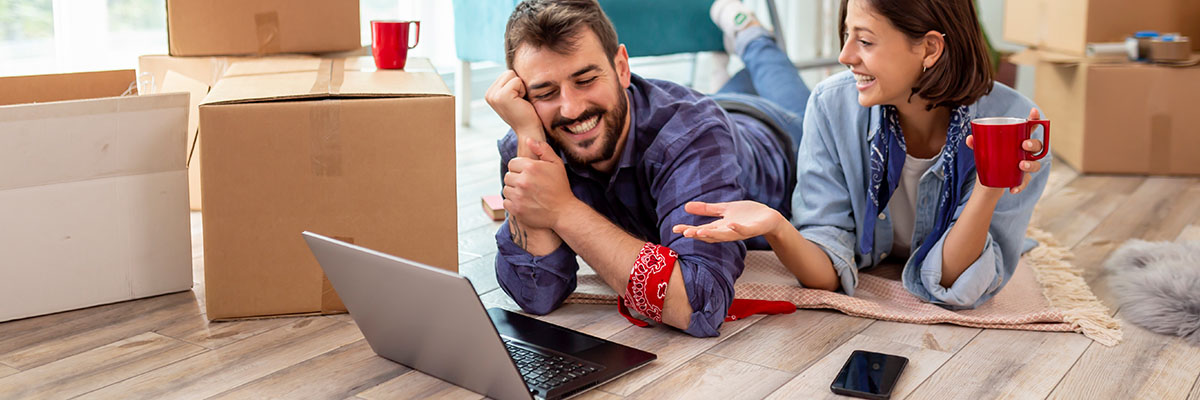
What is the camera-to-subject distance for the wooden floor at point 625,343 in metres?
1.34

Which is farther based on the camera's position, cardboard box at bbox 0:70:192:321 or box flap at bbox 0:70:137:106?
box flap at bbox 0:70:137:106

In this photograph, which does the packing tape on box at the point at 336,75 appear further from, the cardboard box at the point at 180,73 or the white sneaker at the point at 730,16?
the white sneaker at the point at 730,16

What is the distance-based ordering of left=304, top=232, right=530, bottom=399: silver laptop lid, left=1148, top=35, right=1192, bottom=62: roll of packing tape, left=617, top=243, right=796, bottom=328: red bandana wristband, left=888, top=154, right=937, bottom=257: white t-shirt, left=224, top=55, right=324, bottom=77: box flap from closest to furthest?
left=304, top=232, right=530, bottom=399: silver laptop lid
left=617, top=243, right=796, bottom=328: red bandana wristband
left=888, top=154, right=937, bottom=257: white t-shirt
left=224, top=55, right=324, bottom=77: box flap
left=1148, top=35, right=1192, bottom=62: roll of packing tape

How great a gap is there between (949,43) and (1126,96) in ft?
4.95

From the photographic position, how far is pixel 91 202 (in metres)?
1.62

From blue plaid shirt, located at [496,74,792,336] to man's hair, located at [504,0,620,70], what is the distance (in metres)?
0.14

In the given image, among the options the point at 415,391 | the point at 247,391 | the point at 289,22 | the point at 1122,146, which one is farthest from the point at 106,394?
the point at 1122,146

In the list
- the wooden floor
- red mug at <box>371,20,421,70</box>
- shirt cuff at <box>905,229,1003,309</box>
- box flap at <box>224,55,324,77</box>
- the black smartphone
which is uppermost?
red mug at <box>371,20,421,70</box>

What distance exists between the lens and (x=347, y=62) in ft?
6.37

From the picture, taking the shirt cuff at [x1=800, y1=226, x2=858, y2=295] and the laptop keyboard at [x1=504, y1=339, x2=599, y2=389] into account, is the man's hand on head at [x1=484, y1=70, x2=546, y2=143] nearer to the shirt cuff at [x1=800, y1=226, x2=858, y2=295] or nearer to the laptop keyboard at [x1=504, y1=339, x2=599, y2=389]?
the laptop keyboard at [x1=504, y1=339, x2=599, y2=389]

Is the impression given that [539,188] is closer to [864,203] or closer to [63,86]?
[864,203]

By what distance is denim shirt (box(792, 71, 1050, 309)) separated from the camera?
1.62 meters

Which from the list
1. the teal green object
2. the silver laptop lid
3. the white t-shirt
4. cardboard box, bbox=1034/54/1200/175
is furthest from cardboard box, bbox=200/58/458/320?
cardboard box, bbox=1034/54/1200/175

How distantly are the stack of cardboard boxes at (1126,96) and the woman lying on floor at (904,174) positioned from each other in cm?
127
